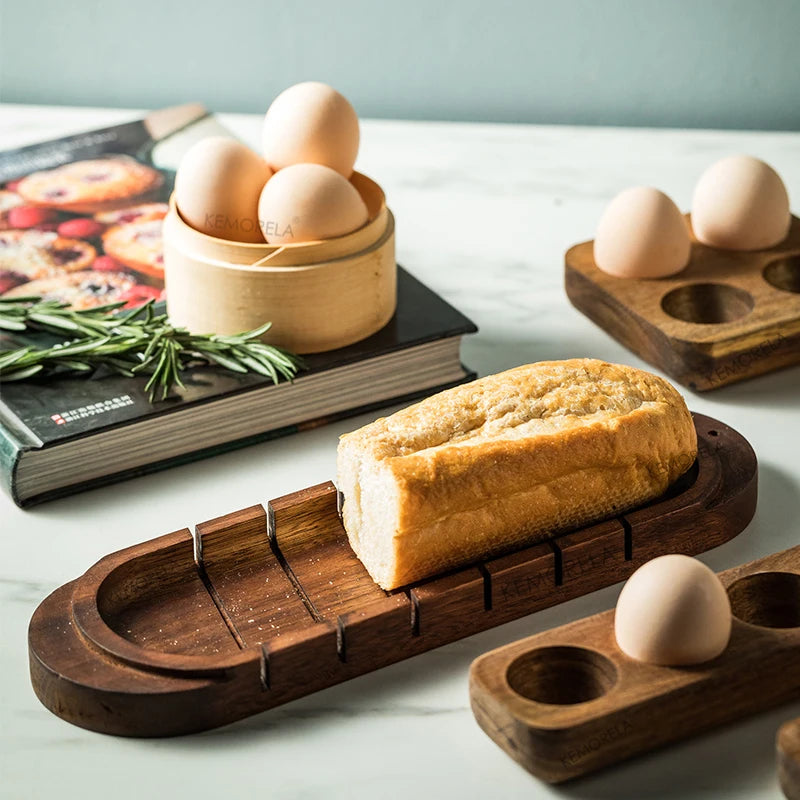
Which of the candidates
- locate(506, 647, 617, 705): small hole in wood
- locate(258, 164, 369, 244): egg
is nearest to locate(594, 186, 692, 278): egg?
locate(258, 164, 369, 244): egg

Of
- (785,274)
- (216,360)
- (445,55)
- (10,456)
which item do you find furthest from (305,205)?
(445,55)

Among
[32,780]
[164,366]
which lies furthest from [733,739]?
[164,366]

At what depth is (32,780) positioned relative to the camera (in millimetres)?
899

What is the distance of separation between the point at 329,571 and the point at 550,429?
0.69 ft

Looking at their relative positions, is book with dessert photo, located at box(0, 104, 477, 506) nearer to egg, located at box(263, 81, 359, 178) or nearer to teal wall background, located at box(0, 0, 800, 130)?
egg, located at box(263, 81, 359, 178)

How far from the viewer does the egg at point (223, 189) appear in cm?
125

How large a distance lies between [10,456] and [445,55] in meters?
1.11

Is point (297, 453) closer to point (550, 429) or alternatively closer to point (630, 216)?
point (550, 429)

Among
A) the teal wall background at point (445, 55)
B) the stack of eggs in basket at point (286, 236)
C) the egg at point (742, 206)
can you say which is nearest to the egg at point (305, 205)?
the stack of eggs in basket at point (286, 236)

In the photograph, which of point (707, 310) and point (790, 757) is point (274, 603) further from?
point (707, 310)

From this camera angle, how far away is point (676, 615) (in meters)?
0.87

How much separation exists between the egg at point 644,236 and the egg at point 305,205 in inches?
12.9

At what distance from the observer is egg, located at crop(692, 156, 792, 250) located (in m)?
1.46

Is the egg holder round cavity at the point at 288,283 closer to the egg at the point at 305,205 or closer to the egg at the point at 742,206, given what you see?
the egg at the point at 305,205
